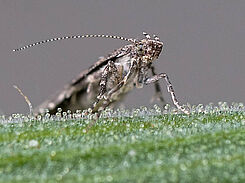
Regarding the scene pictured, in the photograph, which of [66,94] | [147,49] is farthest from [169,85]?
[66,94]

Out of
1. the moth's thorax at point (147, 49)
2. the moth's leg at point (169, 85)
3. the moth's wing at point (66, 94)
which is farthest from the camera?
the moth's wing at point (66, 94)

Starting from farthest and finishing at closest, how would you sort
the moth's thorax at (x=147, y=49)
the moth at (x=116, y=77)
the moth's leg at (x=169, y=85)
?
the moth's thorax at (x=147, y=49), the moth at (x=116, y=77), the moth's leg at (x=169, y=85)

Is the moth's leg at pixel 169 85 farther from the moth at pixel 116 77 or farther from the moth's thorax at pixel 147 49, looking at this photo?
the moth's thorax at pixel 147 49

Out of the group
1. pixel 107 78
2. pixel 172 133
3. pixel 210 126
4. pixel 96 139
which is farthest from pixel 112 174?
pixel 107 78

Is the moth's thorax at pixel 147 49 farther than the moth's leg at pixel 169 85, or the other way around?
the moth's thorax at pixel 147 49

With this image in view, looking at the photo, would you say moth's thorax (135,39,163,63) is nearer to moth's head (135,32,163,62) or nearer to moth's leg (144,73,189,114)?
moth's head (135,32,163,62)

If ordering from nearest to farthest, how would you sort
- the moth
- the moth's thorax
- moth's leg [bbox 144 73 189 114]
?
moth's leg [bbox 144 73 189 114], the moth, the moth's thorax

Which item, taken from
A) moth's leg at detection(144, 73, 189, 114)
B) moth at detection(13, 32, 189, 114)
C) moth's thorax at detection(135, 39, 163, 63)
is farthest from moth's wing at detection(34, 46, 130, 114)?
moth's leg at detection(144, 73, 189, 114)

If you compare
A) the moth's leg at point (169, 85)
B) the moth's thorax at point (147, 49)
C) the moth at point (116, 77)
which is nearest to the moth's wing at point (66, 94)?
the moth at point (116, 77)

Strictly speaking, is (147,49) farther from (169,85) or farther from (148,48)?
(169,85)
